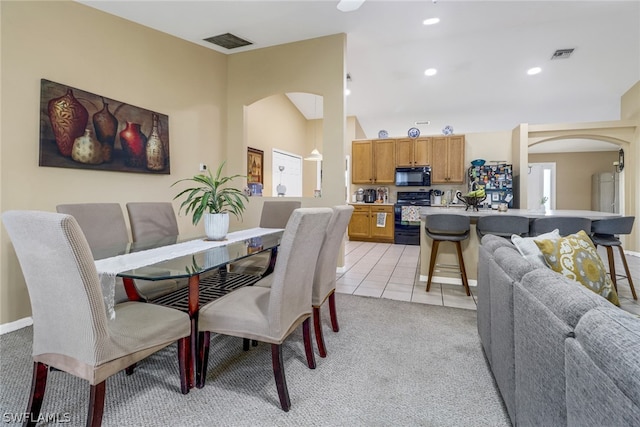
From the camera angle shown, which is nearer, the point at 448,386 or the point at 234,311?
the point at 234,311

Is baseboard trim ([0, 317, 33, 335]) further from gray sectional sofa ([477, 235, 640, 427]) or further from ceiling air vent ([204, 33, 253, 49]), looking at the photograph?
ceiling air vent ([204, 33, 253, 49])

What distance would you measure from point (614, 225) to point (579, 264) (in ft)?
8.05

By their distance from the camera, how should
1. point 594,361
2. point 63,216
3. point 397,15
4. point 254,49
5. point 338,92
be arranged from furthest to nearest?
point 254,49, point 338,92, point 397,15, point 63,216, point 594,361

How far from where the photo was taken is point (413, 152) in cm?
649

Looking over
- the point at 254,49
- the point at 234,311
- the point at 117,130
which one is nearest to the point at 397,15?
the point at 254,49

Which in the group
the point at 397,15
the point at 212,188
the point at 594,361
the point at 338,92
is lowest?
the point at 594,361

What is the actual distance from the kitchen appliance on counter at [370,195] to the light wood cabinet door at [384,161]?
33 cm

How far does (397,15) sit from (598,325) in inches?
151

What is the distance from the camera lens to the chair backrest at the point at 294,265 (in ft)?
4.73

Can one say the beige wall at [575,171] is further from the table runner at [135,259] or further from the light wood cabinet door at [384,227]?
the table runner at [135,259]

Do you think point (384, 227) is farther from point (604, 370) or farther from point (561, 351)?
point (604, 370)

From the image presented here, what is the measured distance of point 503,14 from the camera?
352 cm

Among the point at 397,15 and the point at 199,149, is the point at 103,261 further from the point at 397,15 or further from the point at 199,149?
the point at 397,15

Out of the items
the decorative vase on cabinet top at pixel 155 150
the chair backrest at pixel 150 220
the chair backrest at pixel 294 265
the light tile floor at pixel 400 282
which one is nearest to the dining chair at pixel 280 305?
the chair backrest at pixel 294 265
